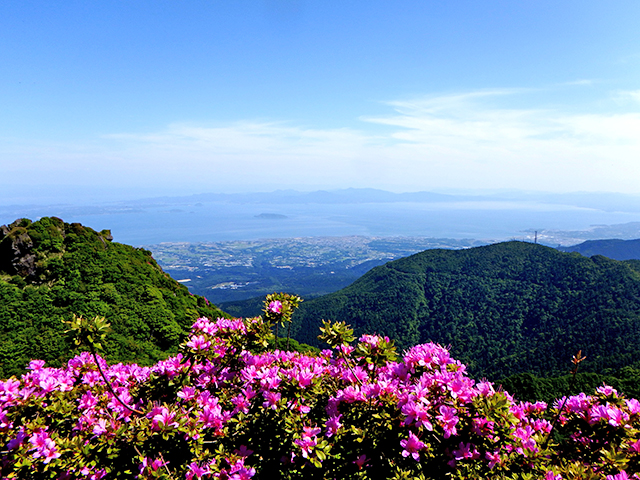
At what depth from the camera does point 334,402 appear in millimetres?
3207

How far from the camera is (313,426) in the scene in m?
3.05

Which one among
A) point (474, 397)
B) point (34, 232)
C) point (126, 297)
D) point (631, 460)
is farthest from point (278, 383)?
point (34, 232)

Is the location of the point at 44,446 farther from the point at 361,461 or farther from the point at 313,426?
the point at 361,461

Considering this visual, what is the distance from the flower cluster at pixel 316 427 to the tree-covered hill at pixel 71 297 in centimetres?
552

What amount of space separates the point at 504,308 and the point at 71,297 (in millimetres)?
68921

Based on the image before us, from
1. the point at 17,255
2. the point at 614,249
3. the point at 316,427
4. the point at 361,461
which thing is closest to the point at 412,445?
the point at 361,461

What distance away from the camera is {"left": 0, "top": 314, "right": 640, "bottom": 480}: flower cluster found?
8.64 feet

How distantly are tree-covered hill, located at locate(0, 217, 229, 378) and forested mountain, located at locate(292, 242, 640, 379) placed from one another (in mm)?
32948

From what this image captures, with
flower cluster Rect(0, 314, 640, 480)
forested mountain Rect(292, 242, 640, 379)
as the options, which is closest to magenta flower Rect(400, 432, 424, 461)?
flower cluster Rect(0, 314, 640, 480)

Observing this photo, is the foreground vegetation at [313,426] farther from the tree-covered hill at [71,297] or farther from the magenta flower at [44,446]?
the tree-covered hill at [71,297]

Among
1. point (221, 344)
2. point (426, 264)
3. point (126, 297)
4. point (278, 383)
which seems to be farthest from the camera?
point (426, 264)

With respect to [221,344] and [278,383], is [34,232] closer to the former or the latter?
[221,344]

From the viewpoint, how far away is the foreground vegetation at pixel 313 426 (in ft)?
8.64

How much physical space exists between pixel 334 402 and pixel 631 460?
235cm
